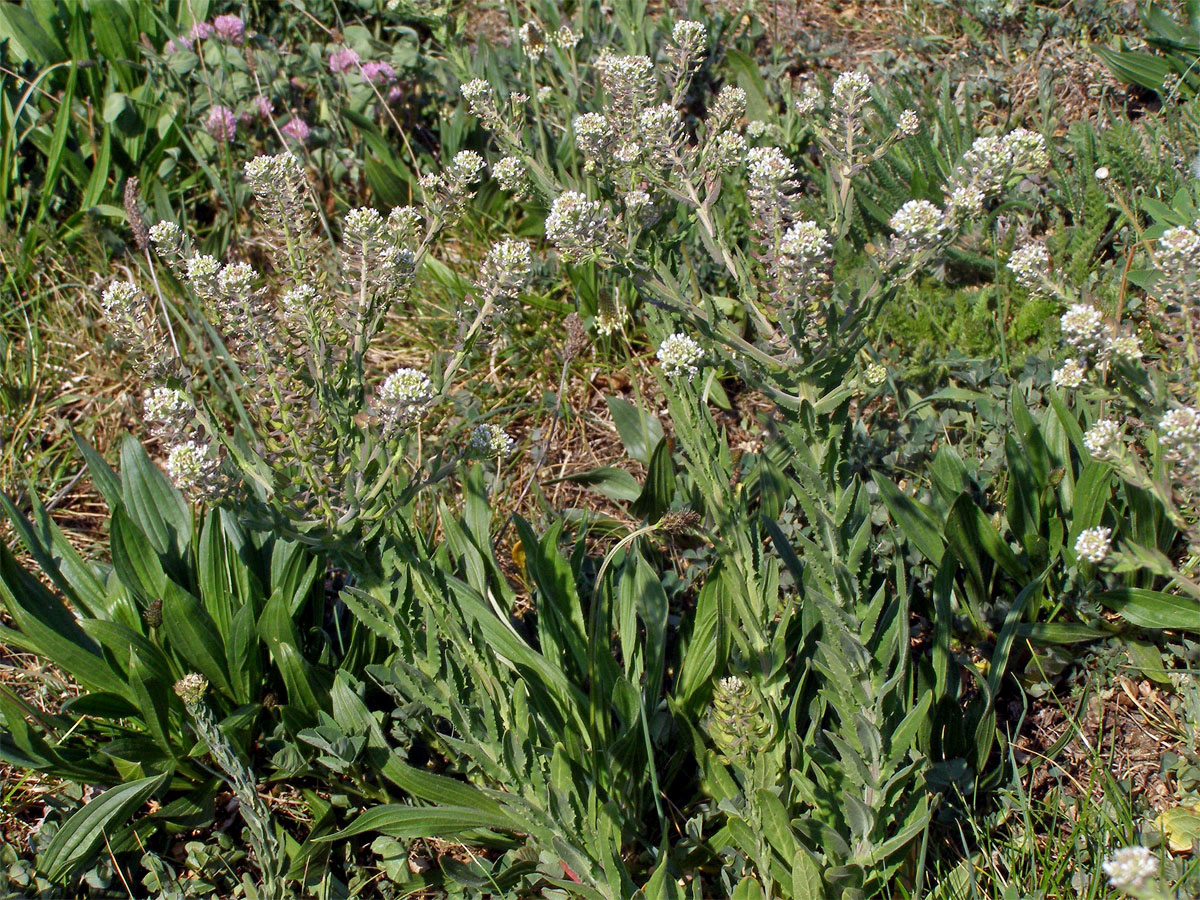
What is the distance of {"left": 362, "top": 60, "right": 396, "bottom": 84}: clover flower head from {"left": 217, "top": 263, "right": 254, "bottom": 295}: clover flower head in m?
2.63

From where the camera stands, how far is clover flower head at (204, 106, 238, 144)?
12.4ft

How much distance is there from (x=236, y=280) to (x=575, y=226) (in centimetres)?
54

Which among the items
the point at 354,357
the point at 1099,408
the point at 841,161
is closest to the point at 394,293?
the point at 354,357

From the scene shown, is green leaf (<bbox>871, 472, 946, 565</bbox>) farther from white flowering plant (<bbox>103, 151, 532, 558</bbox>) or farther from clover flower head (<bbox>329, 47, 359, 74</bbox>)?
clover flower head (<bbox>329, 47, 359, 74</bbox>)

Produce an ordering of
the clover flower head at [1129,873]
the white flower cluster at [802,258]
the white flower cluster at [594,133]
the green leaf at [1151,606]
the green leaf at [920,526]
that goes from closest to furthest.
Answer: the clover flower head at [1129,873]
the white flower cluster at [802,258]
the white flower cluster at [594,133]
the green leaf at [1151,606]
the green leaf at [920,526]

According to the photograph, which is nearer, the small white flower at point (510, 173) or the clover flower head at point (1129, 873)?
the clover flower head at point (1129, 873)

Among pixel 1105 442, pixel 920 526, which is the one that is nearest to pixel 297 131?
pixel 920 526

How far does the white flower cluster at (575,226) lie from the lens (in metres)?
1.57

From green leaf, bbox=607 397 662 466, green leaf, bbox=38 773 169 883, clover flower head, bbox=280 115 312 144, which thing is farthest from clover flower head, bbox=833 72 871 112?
clover flower head, bbox=280 115 312 144

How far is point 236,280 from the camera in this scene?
161 centimetres

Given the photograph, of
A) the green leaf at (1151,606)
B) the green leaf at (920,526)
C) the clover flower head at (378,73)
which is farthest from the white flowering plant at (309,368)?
the clover flower head at (378,73)

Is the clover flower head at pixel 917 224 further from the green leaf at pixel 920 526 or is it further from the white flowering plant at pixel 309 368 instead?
the green leaf at pixel 920 526

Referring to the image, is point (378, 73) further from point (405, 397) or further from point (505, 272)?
point (405, 397)

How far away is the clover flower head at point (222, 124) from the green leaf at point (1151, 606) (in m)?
3.31
